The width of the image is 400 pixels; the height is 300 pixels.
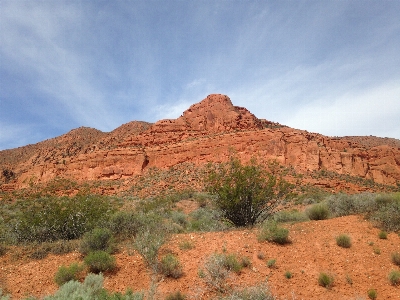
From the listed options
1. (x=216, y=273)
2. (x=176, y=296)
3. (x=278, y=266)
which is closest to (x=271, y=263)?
(x=278, y=266)

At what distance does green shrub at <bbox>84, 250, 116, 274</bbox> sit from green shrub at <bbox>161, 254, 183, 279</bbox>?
4.43 feet

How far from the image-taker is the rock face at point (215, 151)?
45781mm

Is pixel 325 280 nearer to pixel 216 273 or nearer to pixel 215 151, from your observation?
pixel 216 273

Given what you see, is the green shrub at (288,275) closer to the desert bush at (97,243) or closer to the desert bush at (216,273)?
the desert bush at (216,273)

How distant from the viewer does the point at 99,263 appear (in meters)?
7.64

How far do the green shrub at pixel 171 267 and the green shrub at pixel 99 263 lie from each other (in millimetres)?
1349

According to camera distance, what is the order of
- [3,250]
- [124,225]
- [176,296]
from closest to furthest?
[176,296] → [3,250] → [124,225]

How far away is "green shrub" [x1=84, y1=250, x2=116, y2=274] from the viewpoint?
25.1 ft

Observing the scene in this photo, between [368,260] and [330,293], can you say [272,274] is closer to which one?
[330,293]

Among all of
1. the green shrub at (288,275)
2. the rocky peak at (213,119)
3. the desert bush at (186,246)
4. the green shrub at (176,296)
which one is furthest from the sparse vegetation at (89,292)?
the rocky peak at (213,119)

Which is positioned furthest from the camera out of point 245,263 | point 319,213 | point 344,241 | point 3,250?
point 319,213

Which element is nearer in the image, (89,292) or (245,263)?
(89,292)

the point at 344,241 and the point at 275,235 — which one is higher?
the point at 275,235

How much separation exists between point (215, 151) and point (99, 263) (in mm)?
43375
